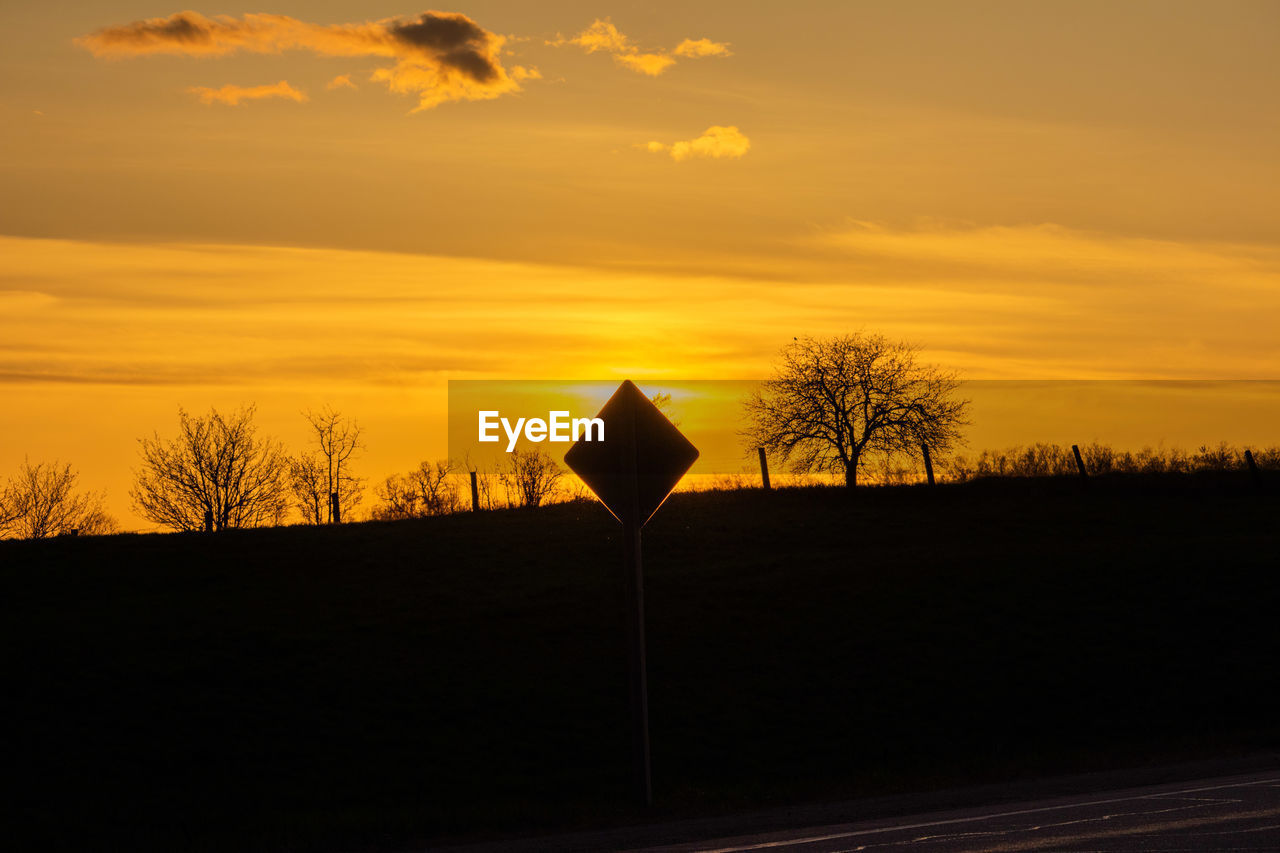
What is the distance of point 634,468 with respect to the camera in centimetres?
1295

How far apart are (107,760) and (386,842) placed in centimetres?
853

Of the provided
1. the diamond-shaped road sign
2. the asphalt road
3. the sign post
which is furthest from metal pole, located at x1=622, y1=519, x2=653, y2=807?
the asphalt road

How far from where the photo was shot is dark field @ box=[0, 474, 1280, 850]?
1716cm

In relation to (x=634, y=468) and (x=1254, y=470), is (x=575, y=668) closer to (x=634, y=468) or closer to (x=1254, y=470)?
(x=634, y=468)

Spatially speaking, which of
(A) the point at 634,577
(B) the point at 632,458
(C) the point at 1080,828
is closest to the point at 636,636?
(A) the point at 634,577

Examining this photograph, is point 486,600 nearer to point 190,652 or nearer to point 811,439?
point 190,652

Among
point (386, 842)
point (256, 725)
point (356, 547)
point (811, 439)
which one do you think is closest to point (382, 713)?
point (256, 725)

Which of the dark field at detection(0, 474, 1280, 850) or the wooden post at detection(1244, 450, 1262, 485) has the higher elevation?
the wooden post at detection(1244, 450, 1262, 485)

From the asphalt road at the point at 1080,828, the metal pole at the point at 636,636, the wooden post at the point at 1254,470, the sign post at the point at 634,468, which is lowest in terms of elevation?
the asphalt road at the point at 1080,828

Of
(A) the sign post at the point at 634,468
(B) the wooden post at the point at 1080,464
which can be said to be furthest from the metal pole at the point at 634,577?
(B) the wooden post at the point at 1080,464

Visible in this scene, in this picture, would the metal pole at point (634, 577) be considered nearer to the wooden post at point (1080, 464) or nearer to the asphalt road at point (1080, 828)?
the asphalt road at point (1080, 828)

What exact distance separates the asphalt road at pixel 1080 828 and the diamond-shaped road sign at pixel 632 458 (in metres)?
3.72

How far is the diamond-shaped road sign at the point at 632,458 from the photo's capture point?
12.9 meters

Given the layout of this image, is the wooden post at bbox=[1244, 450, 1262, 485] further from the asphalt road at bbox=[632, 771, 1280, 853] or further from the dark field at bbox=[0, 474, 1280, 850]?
the asphalt road at bbox=[632, 771, 1280, 853]
